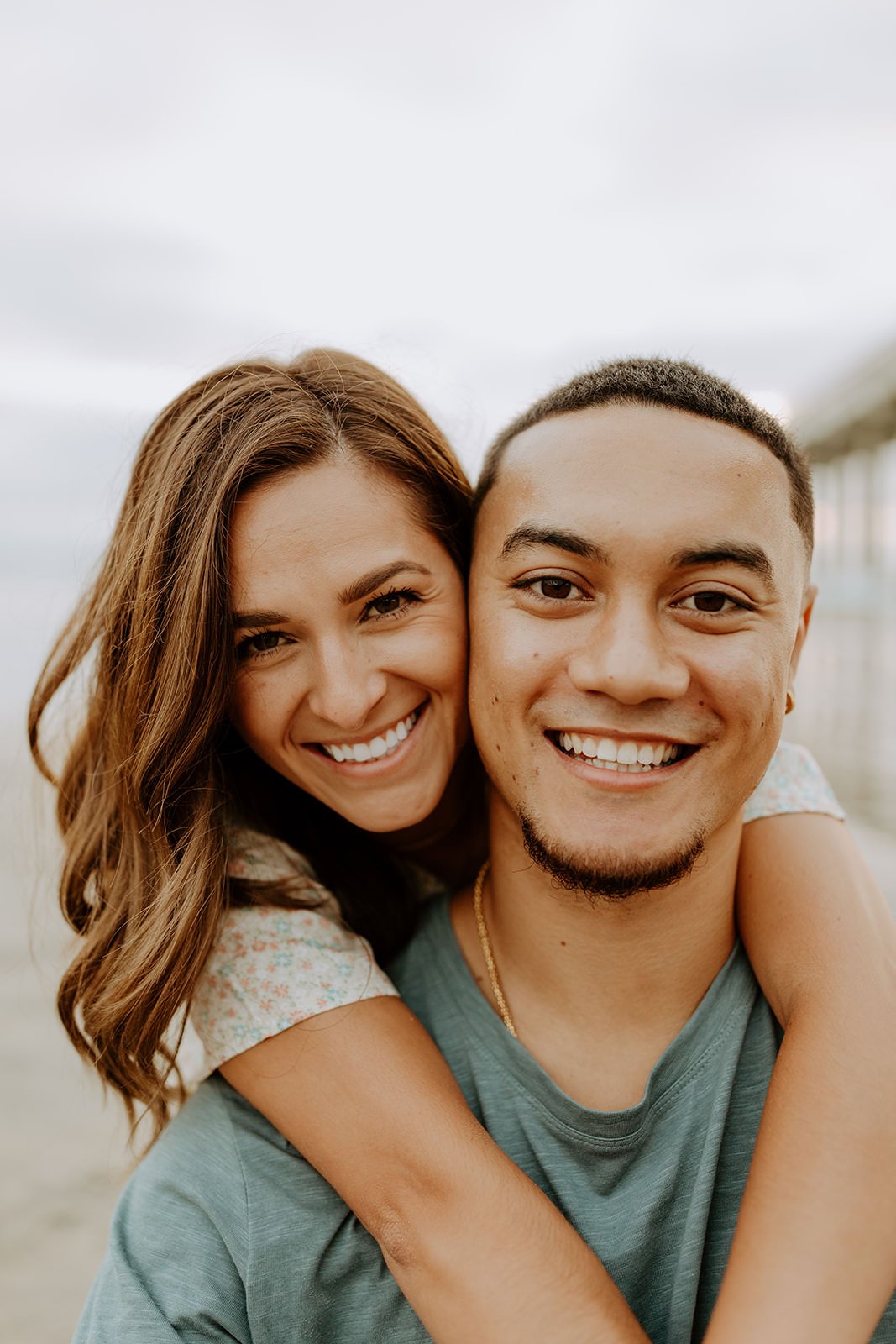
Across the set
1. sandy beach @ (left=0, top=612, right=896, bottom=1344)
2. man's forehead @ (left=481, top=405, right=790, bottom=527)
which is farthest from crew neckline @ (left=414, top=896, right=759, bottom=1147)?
man's forehead @ (left=481, top=405, right=790, bottom=527)

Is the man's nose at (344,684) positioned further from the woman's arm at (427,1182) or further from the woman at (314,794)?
the woman's arm at (427,1182)

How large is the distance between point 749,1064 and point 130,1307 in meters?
1.27

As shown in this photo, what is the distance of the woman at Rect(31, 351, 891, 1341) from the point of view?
1.99 meters

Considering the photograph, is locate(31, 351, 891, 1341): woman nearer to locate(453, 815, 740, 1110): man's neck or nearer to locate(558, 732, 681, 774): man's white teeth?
locate(453, 815, 740, 1110): man's neck

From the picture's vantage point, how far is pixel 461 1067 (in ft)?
7.61

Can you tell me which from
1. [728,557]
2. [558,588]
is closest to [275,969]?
[558,588]

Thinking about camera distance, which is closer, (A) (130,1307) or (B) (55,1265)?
(A) (130,1307)

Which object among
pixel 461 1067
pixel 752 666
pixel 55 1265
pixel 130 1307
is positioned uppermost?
pixel 752 666

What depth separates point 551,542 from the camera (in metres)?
2.14

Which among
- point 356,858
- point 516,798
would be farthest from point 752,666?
point 356,858

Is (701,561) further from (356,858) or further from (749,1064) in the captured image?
(356,858)

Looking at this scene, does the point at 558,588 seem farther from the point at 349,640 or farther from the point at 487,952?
the point at 487,952

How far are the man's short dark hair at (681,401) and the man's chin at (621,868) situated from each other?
75 cm

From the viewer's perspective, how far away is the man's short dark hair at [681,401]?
2.22m
